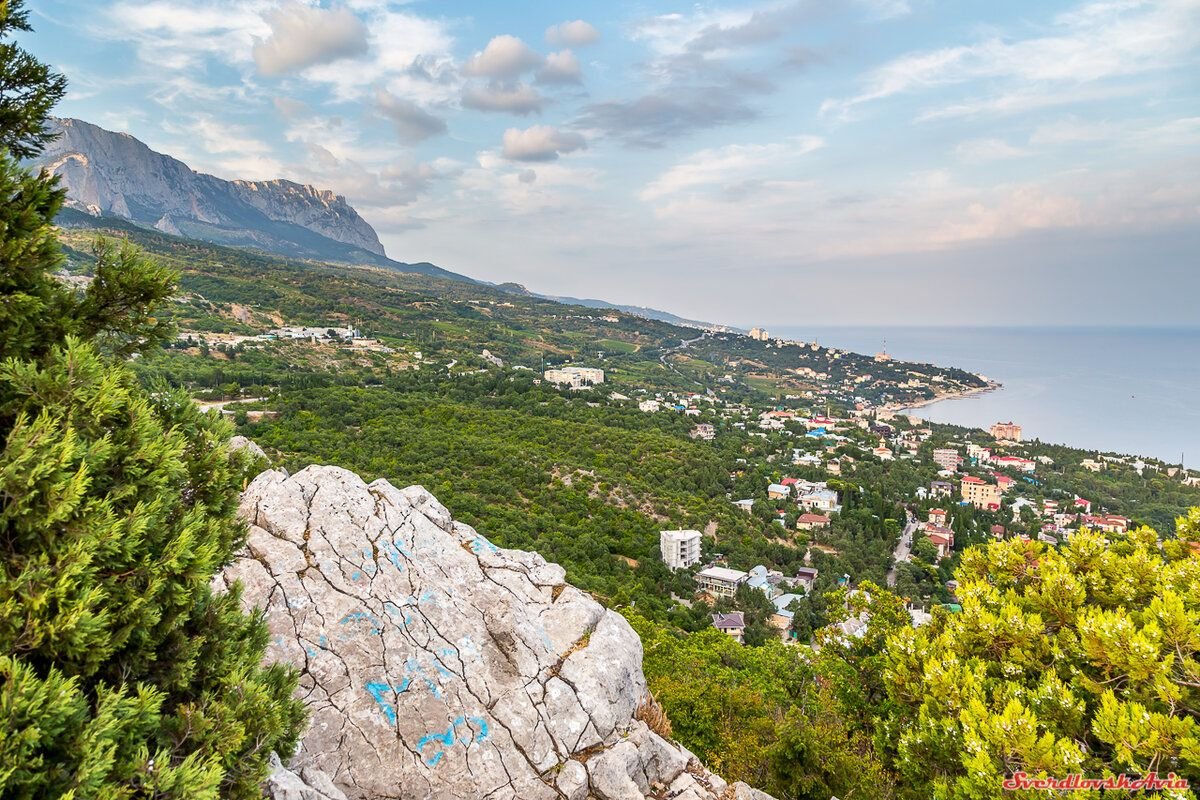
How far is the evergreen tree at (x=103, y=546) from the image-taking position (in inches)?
104

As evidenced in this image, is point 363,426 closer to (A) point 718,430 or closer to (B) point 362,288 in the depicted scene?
(A) point 718,430

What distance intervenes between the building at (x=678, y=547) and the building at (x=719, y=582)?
1.21 metres

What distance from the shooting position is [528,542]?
2580cm

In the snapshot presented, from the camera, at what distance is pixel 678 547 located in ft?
105

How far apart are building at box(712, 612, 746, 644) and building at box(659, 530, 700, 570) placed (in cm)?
409

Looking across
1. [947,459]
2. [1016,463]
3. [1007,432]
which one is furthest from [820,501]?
[1007,432]

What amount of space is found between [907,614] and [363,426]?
3507 centimetres

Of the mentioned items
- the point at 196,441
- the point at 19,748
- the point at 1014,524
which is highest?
the point at 196,441

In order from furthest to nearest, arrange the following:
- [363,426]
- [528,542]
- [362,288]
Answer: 1. [362,288]
2. [363,426]
3. [528,542]

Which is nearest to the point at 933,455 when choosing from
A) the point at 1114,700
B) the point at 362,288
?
the point at 1114,700

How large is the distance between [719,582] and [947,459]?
60.5 m

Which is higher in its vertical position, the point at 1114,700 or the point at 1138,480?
the point at 1114,700

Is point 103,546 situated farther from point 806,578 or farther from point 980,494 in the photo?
point 980,494

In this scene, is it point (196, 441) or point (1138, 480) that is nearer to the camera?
point (196, 441)
